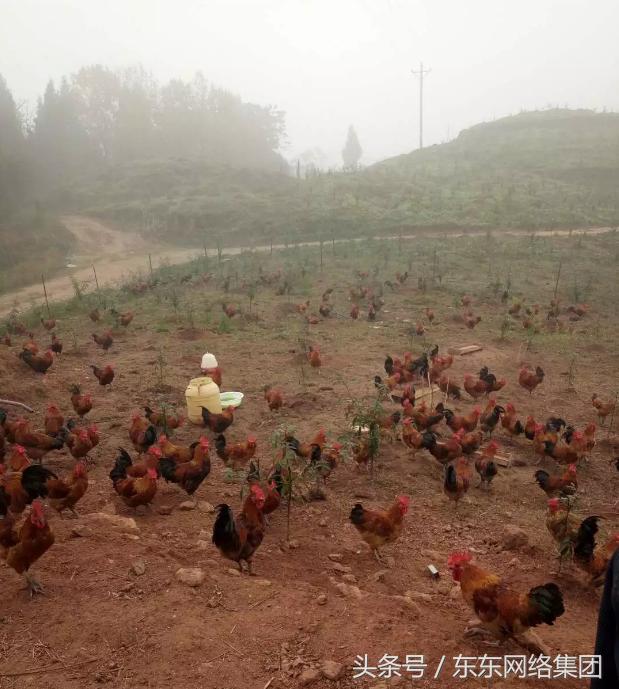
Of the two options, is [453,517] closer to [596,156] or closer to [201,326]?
[201,326]

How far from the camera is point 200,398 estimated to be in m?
8.89

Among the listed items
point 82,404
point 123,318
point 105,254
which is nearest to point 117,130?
point 105,254

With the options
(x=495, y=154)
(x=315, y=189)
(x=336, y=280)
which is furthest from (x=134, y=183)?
(x=495, y=154)

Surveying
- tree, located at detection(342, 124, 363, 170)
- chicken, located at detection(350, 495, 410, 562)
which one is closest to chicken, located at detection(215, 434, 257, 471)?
chicken, located at detection(350, 495, 410, 562)

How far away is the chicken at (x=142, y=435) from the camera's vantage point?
301 inches

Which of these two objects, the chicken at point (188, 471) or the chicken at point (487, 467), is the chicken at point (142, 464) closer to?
the chicken at point (188, 471)

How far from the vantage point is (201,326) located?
15414 mm

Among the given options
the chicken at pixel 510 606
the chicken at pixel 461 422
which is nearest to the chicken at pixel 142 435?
the chicken at pixel 461 422

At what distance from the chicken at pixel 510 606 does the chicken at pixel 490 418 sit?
479cm

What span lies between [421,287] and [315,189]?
24.9 m

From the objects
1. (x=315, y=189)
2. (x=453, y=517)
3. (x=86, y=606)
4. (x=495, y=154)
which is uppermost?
(x=495, y=154)

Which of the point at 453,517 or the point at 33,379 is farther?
the point at 33,379

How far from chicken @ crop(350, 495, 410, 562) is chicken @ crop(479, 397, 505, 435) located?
3.88 m

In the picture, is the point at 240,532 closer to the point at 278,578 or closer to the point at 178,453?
the point at 278,578
